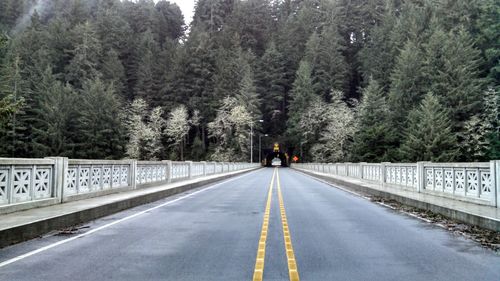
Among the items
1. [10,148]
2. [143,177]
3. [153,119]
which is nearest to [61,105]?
[10,148]

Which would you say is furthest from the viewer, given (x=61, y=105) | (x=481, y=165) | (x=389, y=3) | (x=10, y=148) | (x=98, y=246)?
(x=389, y=3)

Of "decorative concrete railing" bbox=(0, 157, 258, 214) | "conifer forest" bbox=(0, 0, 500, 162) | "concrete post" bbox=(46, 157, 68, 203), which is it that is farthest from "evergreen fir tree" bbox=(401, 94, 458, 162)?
"concrete post" bbox=(46, 157, 68, 203)

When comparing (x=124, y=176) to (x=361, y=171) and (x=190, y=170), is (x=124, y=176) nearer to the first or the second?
(x=190, y=170)

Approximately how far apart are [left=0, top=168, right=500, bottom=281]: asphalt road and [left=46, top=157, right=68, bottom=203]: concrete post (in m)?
1.79

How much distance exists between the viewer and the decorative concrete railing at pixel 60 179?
10.7 meters

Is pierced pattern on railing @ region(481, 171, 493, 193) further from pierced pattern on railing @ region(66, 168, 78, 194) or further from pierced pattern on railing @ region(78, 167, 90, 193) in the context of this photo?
pierced pattern on railing @ region(78, 167, 90, 193)

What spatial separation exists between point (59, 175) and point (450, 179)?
1307cm

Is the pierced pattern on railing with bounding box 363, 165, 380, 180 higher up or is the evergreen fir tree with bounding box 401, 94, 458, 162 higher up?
the evergreen fir tree with bounding box 401, 94, 458, 162

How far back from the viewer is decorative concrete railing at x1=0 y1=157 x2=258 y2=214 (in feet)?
35.2

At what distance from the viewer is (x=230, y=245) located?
866cm

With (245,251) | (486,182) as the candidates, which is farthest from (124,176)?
(486,182)

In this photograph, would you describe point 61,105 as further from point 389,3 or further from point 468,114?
point 389,3

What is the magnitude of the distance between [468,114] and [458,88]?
4127 mm

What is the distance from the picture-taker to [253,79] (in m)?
122
